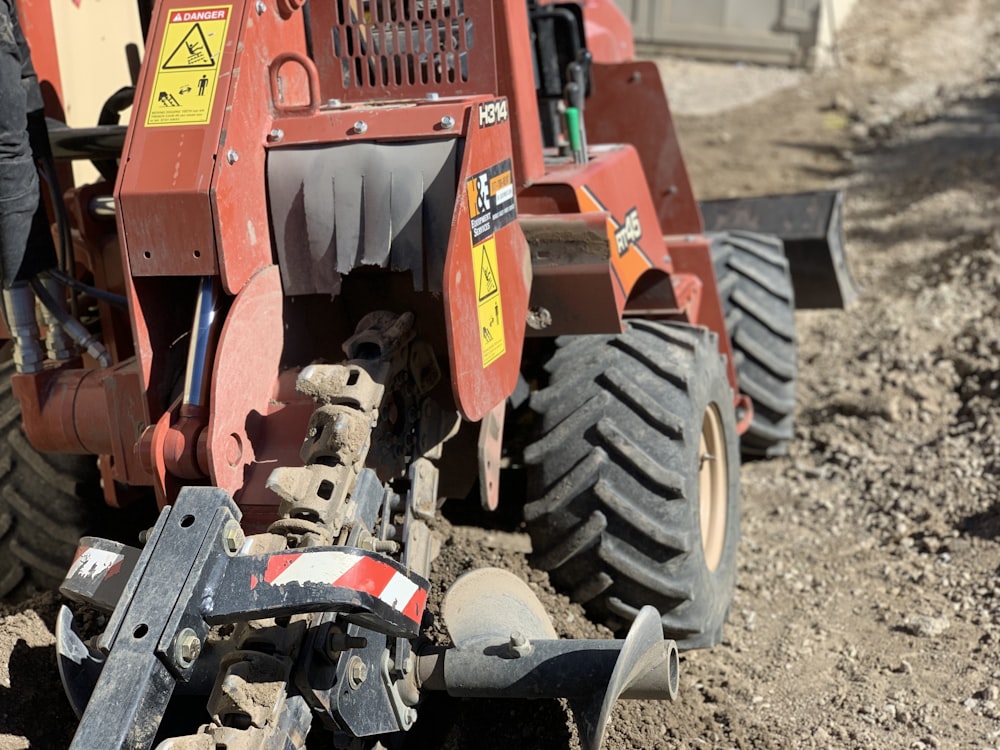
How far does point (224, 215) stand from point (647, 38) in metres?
13.1

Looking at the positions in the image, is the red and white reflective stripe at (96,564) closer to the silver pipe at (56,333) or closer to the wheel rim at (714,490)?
the silver pipe at (56,333)

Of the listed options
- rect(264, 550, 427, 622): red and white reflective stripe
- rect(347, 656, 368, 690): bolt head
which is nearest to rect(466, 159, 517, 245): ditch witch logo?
rect(264, 550, 427, 622): red and white reflective stripe

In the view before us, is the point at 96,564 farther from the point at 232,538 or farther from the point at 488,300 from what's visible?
the point at 488,300

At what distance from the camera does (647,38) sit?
15086 mm

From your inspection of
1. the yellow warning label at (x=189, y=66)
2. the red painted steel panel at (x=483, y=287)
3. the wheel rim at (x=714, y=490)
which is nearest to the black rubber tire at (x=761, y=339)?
the wheel rim at (x=714, y=490)

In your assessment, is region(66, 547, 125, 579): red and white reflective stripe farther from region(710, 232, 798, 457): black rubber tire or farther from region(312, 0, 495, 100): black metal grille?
region(710, 232, 798, 457): black rubber tire

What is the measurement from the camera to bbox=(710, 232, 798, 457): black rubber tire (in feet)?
17.3

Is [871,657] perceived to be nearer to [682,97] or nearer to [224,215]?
[224,215]

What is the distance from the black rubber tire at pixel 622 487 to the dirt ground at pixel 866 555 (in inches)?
5.5

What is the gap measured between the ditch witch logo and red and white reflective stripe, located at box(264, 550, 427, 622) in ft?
2.80

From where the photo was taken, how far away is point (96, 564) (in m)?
2.63

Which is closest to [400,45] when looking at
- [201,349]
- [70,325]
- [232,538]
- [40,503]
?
[201,349]

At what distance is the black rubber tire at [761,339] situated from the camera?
207 inches

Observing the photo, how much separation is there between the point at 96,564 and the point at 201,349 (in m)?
0.53
